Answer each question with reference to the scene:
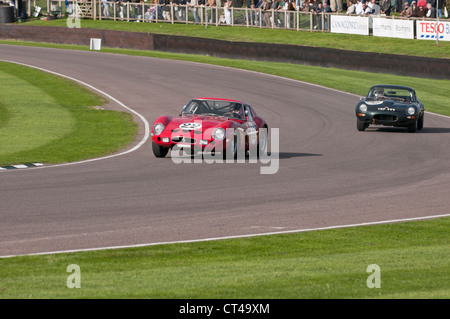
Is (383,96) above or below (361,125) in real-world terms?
above

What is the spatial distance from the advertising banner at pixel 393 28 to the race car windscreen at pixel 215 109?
2970 cm

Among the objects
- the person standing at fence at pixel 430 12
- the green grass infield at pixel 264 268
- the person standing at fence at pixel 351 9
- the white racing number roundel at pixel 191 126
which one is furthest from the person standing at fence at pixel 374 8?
the green grass infield at pixel 264 268

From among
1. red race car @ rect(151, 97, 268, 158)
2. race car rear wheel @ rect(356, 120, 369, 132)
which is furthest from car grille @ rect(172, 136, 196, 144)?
race car rear wheel @ rect(356, 120, 369, 132)

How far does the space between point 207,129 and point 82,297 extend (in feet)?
34.8

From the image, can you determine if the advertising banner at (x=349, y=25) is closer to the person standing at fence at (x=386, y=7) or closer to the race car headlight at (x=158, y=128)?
the person standing at fence at (x=386, y=7)

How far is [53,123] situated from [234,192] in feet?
39.9

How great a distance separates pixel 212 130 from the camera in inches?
734

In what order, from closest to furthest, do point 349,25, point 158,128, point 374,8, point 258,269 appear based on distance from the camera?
point 258,269 → point 158,128 → point 374,8 → point 349,25

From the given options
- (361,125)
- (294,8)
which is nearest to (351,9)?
(294,8)

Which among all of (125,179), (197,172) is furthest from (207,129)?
(125,179)

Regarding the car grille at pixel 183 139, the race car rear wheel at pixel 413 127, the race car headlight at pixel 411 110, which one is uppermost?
the car grille at pixel 183 139

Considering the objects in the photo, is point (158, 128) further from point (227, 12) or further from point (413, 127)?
point (227, 12)

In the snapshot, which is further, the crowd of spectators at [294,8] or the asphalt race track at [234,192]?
the crowd of spectators at [294,8]

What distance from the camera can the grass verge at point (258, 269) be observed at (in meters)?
8.55
